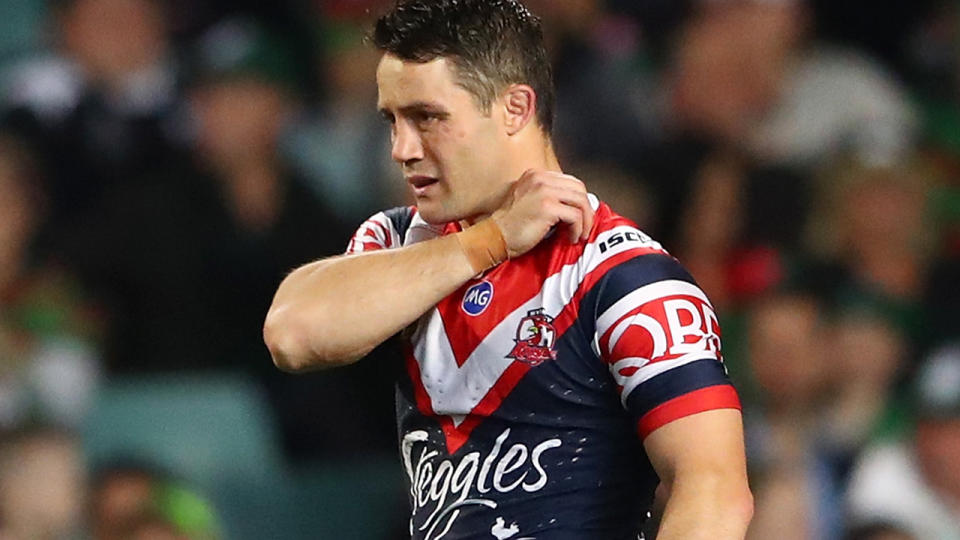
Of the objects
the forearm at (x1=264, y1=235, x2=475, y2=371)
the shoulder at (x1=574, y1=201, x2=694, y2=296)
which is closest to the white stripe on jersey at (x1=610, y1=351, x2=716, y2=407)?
the shoulder at (x1=574, y1=201, x2=694, y2=296)

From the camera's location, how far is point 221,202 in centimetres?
661

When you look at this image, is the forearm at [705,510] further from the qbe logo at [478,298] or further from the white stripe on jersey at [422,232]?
the white stripe on jersey at [422,232]

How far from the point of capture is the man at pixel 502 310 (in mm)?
2727

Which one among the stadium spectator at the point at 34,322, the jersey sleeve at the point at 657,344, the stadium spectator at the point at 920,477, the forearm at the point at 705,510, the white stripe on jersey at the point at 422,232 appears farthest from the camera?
the stadium spectator at the point at 34,322

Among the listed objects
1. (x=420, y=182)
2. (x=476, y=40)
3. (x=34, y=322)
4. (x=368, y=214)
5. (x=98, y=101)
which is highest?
(x=98, y=101)

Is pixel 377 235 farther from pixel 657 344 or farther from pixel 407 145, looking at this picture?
pixel 657 344

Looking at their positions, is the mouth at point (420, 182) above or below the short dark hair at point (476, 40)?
below

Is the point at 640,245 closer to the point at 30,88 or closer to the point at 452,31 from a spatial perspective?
the point at 452,31

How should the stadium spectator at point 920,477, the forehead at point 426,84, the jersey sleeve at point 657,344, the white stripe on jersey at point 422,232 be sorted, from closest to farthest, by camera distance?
the jersey sleeve at point 657,344, the forehead at point 426,84, the white stripe on jersey at point 422,232, the stadium spectator at point 920,477

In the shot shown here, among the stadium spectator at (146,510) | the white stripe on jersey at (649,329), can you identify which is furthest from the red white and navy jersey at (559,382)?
the stadium spectator at (146,510)

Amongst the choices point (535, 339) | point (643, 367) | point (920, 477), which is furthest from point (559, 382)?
point (920, 477)

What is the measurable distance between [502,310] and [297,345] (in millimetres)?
405

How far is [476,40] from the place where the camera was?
2871mm

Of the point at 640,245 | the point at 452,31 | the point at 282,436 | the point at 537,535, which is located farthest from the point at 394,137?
the point at 282,436
